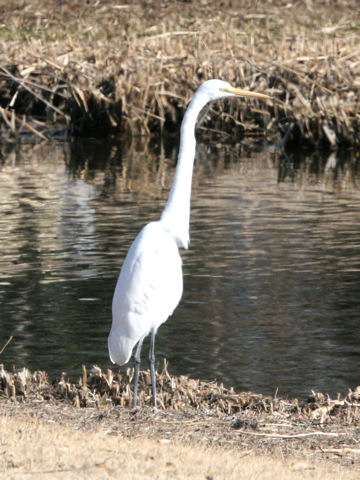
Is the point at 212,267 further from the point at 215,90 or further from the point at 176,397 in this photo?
the point at 176,397

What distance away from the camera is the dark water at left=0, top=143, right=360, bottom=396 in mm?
8453

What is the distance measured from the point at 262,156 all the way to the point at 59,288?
10.9 metres

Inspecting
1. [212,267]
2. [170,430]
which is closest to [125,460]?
[170,430]

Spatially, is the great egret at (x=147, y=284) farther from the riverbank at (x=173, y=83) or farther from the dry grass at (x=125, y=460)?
the riverbank at (x=173, y=83)

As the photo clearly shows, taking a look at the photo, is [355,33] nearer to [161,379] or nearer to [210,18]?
[210,18]

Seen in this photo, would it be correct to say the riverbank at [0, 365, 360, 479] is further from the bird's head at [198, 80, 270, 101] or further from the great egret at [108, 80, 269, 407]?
the bird's head at [198, 80, 270, 101]

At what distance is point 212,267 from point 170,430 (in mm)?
5380

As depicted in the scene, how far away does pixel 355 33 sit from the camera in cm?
2772

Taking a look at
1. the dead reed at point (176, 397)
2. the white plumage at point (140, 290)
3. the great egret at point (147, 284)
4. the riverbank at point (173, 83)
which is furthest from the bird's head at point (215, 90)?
the riverbank at point (173, 83)

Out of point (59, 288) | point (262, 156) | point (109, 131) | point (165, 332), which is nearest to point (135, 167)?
point (262, 156)

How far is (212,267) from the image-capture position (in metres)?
11.5

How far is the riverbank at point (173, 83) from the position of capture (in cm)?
2153

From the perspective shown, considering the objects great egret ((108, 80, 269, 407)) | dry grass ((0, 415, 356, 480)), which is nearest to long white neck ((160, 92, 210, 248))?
great egret ((108, 80, 269, 407))

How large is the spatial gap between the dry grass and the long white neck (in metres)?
1.69
